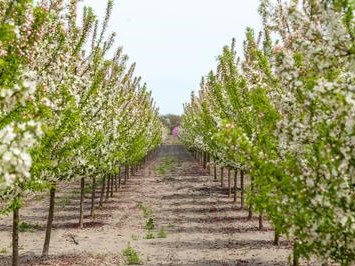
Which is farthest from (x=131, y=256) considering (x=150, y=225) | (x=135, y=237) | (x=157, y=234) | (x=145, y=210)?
(x=145, y=210)

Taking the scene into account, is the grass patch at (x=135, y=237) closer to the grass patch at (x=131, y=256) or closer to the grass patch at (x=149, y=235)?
the grass patch at (x=149, y=235)

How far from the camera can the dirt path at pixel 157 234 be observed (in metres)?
23.2

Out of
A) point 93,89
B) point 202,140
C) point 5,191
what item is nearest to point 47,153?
point 5,191

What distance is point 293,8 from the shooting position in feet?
31.0

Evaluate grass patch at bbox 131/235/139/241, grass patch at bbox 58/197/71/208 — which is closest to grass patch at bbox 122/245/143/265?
grass patch at bbox 131/235/139/241

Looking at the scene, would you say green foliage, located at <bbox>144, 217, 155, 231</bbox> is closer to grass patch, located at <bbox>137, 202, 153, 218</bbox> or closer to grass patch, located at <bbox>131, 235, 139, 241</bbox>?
grass patch, located at <bbox>131, 235, 139, 241</bbox>

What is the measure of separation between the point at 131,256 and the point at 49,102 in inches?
605

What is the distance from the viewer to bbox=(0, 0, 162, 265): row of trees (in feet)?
25.2

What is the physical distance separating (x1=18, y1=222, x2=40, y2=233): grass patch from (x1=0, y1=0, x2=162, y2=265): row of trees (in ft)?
14.2

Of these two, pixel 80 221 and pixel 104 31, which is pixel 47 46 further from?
pixel 80 221

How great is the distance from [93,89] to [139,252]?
24.4ft

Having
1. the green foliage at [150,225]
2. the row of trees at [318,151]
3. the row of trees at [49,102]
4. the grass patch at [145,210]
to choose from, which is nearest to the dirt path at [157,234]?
the grass patch at [145,210]

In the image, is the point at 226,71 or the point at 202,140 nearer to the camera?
the point at 226,71

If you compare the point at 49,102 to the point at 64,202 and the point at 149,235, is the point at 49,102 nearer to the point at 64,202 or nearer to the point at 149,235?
the point at 149,235
